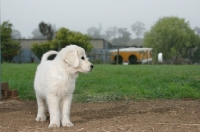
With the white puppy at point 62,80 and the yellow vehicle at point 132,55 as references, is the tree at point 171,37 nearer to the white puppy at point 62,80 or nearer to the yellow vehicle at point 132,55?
the yellow vehicle at point 132,55

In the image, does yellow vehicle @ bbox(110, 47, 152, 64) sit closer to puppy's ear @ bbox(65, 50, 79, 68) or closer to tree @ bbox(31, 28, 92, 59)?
tree @ bbox(31, 28, 92, 59)

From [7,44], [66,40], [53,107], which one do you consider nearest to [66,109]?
[53,107]

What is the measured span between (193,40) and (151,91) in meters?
18.9

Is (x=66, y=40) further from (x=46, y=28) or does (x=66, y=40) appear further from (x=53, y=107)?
(x=53, y=107)

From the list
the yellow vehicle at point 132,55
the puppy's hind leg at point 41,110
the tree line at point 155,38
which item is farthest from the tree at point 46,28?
the puppy's hind leg at point 41,110

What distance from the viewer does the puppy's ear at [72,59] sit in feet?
15.8

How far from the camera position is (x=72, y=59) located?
4.84 m

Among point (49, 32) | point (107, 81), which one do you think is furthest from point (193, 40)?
point (107, 81)

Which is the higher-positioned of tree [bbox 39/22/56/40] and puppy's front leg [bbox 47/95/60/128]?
tree [bbox 39/22/56/40]

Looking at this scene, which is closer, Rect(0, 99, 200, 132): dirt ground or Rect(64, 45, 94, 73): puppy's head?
Rect(0, 99, 200, 132): dirt ground

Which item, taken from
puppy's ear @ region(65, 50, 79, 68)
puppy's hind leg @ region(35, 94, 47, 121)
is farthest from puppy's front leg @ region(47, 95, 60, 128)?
puppy's hind leg @ region(35, 94, 47, 121)

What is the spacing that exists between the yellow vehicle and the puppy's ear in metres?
23.7

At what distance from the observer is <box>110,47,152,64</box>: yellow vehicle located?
94.6 ft

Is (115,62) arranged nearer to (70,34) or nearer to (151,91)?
(70,34)
